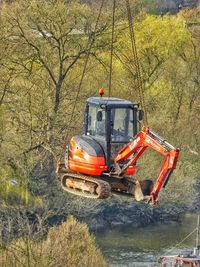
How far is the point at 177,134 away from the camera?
1711 inches

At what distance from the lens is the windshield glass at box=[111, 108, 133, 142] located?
60.8ft

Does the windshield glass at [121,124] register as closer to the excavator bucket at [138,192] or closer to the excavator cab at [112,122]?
the excavator cab at [112,122]

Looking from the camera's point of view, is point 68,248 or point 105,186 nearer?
point 105,186

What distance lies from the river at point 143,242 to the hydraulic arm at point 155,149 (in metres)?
13.4

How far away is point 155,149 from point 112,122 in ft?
6.25

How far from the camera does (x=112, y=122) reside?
18.5 meters

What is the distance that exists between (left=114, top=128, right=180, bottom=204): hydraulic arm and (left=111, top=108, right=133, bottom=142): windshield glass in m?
0.67

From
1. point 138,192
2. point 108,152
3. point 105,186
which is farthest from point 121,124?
point 138,192

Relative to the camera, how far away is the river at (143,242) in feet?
105

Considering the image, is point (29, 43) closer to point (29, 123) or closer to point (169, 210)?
point (29, 123)

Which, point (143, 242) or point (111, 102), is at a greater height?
point (111, 102)

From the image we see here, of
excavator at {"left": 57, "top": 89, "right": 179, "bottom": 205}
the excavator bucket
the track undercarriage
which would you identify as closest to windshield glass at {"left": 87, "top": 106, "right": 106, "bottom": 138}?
excavator at {"left": 57, "top": 89, "right": 179, "bottom": 205}

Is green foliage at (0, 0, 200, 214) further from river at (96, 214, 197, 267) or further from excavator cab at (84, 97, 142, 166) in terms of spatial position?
excavator cab at (84, 97, 142, 166)

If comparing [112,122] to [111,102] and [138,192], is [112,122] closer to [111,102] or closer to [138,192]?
[111,102]
